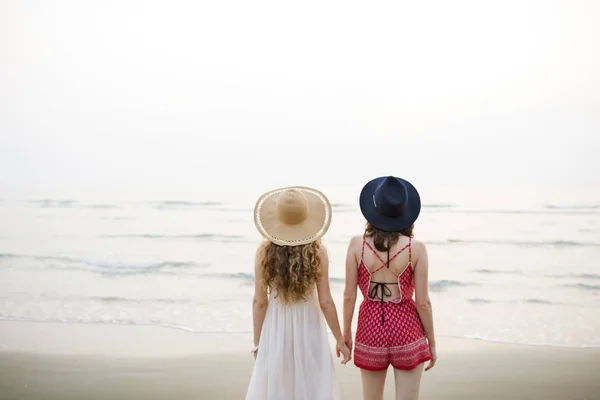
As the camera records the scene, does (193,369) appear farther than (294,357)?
Yes

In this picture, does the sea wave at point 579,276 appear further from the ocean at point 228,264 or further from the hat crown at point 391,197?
the hat crown at point 391,197

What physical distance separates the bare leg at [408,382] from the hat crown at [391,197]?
80cm

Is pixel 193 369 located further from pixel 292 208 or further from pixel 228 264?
pixel 228 264

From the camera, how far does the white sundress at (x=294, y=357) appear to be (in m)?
3.28

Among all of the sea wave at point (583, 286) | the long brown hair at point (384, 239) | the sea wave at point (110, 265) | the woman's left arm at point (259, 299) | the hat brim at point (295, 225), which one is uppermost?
the hat brim at point (295, 225)

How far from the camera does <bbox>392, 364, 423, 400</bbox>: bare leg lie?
312 cm

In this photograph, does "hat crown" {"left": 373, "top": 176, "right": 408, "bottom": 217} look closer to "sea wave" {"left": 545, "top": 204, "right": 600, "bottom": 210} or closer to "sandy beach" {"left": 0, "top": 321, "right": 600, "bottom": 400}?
"sandy beach" {"left": 0, "top": 321, "right": 600, "bottom": 400}

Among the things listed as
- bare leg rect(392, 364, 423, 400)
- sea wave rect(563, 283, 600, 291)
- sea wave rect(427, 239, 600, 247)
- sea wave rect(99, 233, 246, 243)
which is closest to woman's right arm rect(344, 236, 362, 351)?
bare leg rect(392, 364, 423, 400)

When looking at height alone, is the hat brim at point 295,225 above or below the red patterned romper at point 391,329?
above

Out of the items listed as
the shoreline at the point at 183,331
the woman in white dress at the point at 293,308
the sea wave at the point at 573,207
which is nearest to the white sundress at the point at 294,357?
the woman in white dress at the point at 293,308

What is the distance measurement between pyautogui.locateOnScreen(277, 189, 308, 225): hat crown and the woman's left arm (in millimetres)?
214

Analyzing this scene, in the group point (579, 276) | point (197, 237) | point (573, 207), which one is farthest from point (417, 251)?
point (573, 207)

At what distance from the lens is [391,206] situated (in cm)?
307

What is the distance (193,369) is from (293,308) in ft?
7.74
